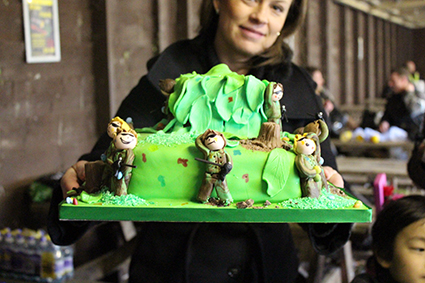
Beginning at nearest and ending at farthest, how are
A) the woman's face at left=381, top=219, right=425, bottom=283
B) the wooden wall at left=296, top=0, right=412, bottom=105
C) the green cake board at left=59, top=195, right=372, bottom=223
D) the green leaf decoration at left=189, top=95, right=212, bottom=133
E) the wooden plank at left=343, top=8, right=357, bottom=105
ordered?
the green cake board at left=59, top=195, right=372, bottom=223
the green leaf decoration at left=189, top=95, right=212, bottom=133
the woman's face at left=381, top=219, right=425, bottom=283
the wooden wall at left=296, top=0, right=412, bottom=105
the wooden plank at left=343, top=8, right=357, bottom=105

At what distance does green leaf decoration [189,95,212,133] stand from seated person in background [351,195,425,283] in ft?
2.40

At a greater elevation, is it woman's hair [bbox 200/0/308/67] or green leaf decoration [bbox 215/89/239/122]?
woman's hair [bbox 200/0/308/67]

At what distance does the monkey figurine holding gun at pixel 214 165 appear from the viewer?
107 cm

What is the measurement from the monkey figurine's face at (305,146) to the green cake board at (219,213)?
14 cm

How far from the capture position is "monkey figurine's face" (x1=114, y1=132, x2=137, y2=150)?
110 centimetres

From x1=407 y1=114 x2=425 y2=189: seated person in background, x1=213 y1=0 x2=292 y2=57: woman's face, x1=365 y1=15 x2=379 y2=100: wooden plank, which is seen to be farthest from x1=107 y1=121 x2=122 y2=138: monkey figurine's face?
x1=365 y1=15 x2=379 y2=100: wooden plank

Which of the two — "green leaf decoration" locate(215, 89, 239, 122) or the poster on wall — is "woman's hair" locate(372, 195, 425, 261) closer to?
"green leaf decoration" locate(215, 89, 239, 122)

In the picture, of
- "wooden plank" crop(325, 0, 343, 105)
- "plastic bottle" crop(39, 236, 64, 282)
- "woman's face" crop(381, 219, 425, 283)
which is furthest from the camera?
"wooden plank" crop(325, 0, 343, 105)

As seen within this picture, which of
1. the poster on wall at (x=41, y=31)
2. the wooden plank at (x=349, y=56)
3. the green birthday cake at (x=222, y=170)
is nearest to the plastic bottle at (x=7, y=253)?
the poster on wall at (x=41, y=31)

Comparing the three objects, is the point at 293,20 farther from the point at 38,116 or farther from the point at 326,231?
the point at 38,116

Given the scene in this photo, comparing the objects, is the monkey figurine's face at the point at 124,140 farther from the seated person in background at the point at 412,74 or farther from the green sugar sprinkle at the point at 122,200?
the seated person in background at the point at 412,74

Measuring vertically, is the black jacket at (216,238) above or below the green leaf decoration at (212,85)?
below

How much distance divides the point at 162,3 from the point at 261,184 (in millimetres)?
2869

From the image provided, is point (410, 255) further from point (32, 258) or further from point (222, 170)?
point (32, 258)
